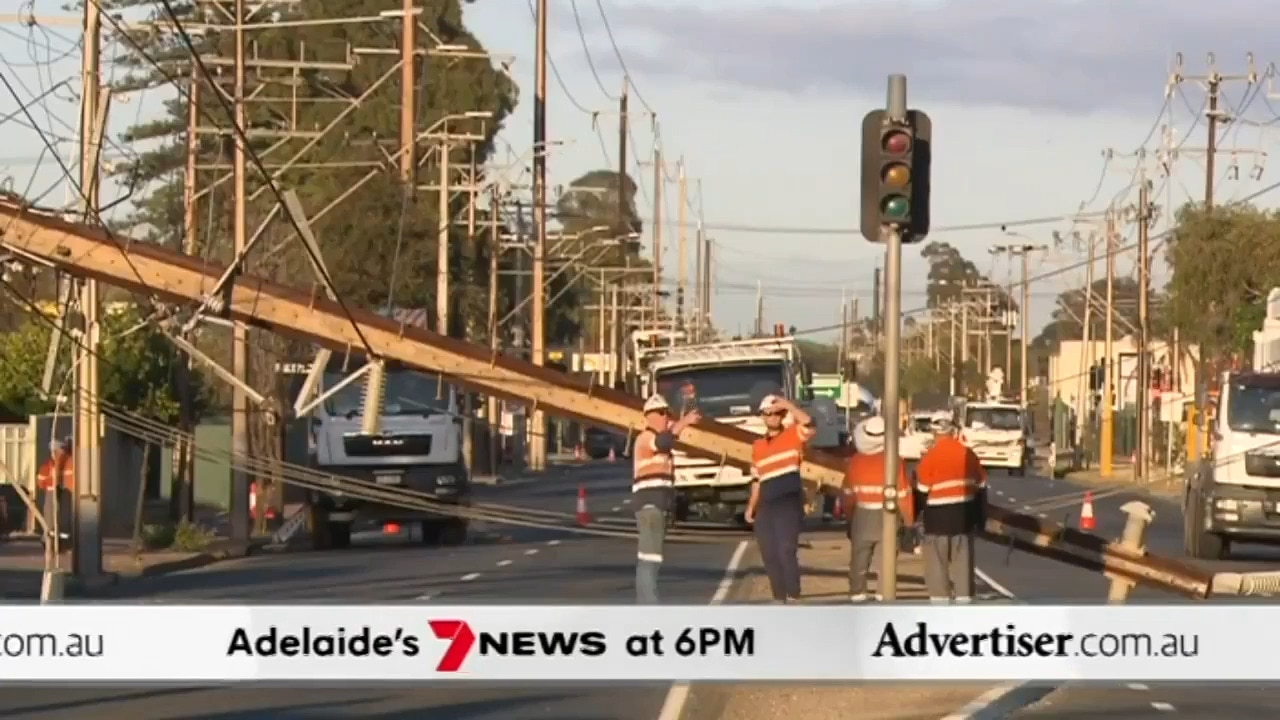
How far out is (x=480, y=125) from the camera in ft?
246

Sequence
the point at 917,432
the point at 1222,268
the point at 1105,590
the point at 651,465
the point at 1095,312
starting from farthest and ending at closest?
the point at 1095,312, the point at 1222,268, the point at 917,432, the point at 1105,590, the point at 651,465

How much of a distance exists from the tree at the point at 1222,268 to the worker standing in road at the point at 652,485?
1977 inches

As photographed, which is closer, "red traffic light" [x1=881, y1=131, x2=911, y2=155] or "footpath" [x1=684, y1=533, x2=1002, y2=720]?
"footpath" [x1=684, y1=533, x2=1002, y2=720]

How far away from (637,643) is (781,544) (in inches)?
404

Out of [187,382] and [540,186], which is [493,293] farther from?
[187,382]

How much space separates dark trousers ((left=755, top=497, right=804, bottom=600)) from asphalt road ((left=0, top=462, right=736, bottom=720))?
91cm

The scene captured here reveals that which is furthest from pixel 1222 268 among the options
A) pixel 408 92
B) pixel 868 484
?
pixel 868 484

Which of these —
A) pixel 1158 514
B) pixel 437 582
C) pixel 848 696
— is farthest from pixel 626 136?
pixel 848 696

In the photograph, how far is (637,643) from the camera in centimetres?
1184

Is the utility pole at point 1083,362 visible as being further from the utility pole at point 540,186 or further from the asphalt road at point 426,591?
the asphalt road at point 426,591

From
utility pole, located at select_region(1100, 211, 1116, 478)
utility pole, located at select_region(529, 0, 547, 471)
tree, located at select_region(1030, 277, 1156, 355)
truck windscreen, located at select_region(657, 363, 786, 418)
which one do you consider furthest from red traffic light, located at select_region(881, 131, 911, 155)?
tree, located at select_region(1030, 277, 1156, 355)

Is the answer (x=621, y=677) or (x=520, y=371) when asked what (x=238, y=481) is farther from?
(x=621, y=677)

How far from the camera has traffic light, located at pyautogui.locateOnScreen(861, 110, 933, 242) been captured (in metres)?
16.9

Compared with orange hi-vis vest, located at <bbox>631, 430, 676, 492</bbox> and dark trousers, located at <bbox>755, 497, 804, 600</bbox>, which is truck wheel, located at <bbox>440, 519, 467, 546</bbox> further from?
dark trousers, located at <bbox>755, 497, 804, 600</bbox>
